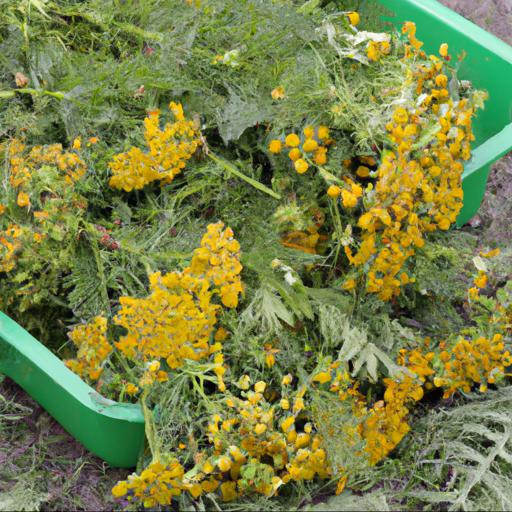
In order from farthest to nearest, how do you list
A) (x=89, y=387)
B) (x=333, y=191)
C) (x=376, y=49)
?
(x=376, y=49) < (x=333, y=191) < (x=89, y=387)

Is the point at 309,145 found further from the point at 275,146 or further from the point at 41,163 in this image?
the point at 41,163

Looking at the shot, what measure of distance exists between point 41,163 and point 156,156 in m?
0.26

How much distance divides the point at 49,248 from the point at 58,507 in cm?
55

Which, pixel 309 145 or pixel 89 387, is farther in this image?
pixel 309 145

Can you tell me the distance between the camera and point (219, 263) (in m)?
1.41

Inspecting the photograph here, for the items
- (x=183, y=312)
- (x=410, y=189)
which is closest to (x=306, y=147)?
(x=410, y=189)

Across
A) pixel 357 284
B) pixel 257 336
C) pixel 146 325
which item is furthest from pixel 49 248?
pixel 357 284

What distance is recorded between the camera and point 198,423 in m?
1.41

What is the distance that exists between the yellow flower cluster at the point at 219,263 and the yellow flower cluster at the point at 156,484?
339mm

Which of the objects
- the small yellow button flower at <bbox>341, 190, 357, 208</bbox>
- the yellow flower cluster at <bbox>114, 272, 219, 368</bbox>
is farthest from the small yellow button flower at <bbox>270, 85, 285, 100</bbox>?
the yellow flower cluster at <bbox>114, 272, 219, 368</bbox>

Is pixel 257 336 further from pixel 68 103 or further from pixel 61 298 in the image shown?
pixel 68 103

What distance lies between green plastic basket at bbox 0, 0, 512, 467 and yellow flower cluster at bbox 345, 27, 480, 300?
32cm

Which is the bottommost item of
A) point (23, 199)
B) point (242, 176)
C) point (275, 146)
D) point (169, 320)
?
point (23, 199)

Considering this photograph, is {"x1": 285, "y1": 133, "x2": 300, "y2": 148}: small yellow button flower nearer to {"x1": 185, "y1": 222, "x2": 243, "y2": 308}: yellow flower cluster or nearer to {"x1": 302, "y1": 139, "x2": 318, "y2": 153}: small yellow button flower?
{"x1": 302, "y1": 139, "x2": 318, "y2": 153}: small yellow button flower
